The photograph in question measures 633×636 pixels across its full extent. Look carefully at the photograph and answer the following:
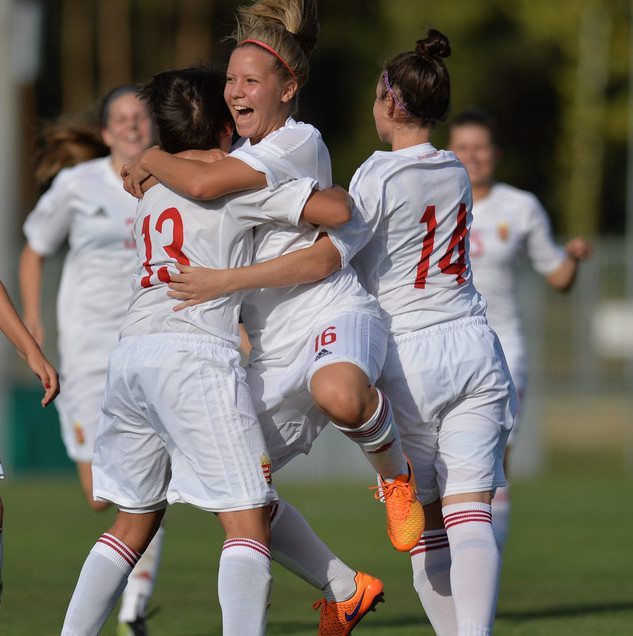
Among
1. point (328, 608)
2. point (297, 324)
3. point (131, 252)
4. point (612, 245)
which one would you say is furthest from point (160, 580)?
point (612, 245)

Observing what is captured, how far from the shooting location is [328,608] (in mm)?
5758

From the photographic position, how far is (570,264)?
843 centimetres

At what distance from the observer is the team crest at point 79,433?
24.6ft

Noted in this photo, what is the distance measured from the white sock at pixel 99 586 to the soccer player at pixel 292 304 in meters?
0.66

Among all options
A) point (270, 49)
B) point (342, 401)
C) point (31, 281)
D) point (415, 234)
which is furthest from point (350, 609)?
point (31, 281)

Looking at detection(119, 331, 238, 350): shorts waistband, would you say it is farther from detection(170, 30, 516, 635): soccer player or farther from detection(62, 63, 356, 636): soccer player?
detection(170, 30, 516, 635): soccer player

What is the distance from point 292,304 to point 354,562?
4900 mm

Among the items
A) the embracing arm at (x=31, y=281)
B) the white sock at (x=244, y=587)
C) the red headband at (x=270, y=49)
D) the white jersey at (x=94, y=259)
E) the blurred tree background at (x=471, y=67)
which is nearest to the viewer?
the white sock at (x=244, y=587)

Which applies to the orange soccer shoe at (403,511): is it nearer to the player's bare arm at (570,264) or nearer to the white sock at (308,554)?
the white sock at (308,554)

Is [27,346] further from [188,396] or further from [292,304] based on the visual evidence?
[292,304]

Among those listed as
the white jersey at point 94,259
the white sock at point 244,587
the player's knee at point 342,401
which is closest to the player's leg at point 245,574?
the white sock at point 244,587

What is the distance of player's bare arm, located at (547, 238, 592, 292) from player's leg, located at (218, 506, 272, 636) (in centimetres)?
363

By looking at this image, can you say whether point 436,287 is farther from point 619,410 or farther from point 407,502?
point 619,410

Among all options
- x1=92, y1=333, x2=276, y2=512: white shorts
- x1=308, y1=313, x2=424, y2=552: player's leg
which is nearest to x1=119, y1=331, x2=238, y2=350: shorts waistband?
x1=92, y1=333, x2=276, y2=512: white shorts
